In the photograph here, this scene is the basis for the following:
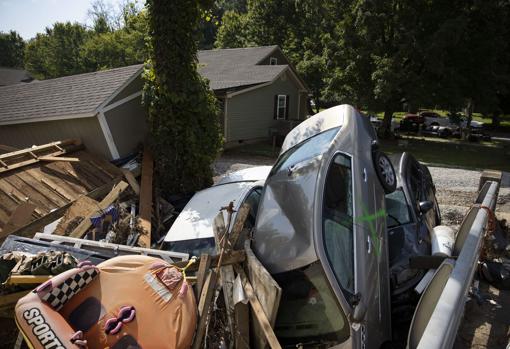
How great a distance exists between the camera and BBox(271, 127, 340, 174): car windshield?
14.0ft

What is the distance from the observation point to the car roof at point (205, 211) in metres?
5.17

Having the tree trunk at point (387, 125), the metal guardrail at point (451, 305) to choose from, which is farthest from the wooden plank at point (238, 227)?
the tree trunk at point (387, 125)

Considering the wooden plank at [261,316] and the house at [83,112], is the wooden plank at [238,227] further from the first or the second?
the house at [83,112]

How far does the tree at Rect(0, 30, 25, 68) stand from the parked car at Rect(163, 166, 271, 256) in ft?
237

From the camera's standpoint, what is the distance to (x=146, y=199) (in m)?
6.86

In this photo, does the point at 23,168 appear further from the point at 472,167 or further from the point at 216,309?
the point at 472,167

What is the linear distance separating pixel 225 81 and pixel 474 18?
14.5m

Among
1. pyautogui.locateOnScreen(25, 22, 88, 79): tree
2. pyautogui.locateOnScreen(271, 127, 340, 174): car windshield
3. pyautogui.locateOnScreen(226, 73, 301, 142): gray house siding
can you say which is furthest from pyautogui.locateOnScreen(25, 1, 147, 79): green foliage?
pyautogui.locateOnScreen(271, 127, 340, 174): car windshield

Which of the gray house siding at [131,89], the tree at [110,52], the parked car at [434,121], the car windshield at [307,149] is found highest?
Result: the tree at [110,52]

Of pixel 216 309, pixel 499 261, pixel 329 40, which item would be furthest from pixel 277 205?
pixel 329 40

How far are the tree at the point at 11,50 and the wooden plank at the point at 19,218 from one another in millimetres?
71206

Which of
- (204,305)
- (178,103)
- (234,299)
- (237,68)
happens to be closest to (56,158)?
(178,103)

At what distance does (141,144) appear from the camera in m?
8.59

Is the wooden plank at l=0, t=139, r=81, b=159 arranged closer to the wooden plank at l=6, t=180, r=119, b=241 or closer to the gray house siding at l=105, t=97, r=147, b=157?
the gray house siding at l=105, t=97, r=147, b=157
